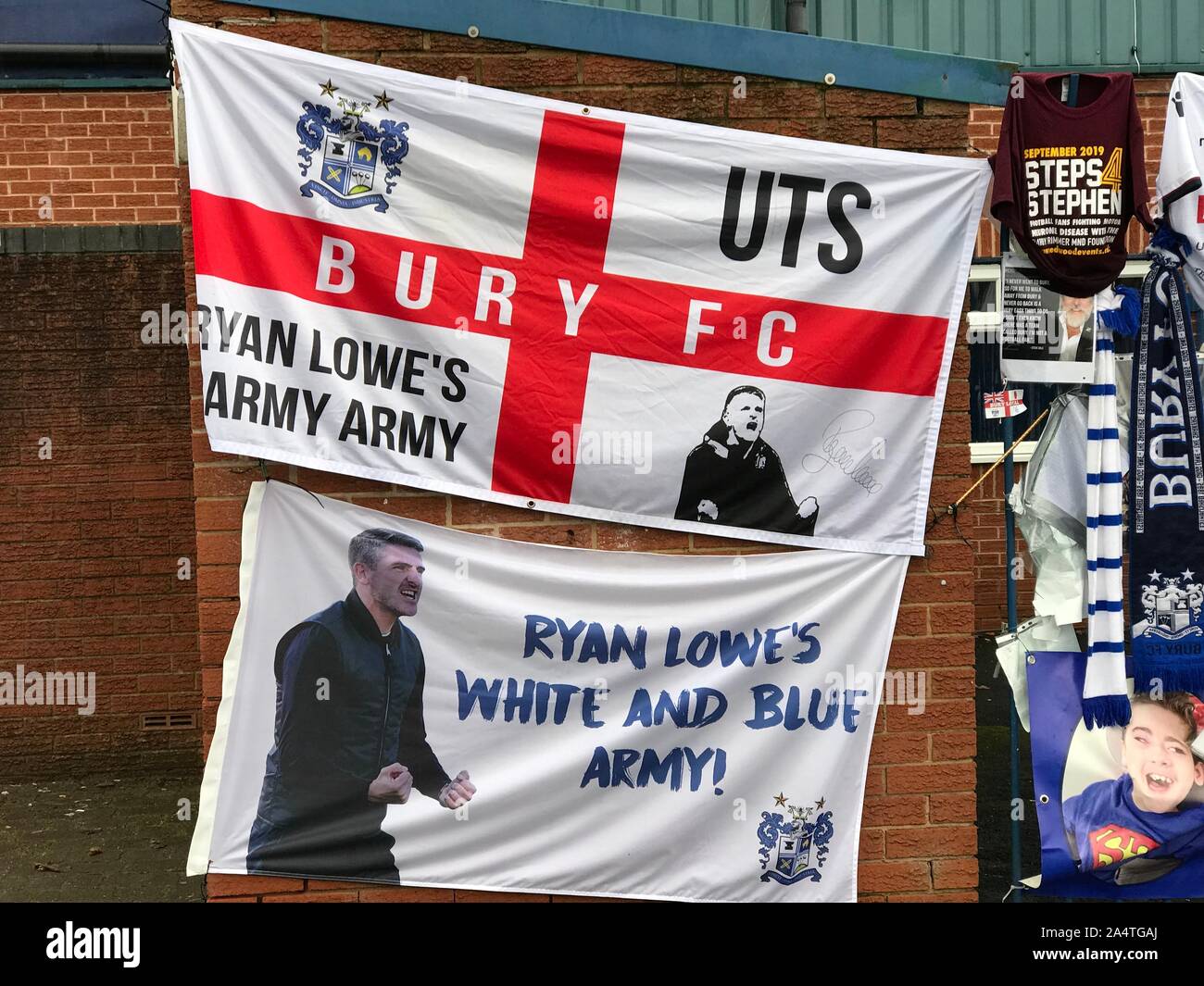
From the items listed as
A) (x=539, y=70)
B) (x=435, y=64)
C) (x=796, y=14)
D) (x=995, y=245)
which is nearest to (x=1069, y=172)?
(x=539, y=70)

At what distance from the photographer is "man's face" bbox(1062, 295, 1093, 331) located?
4465 mm

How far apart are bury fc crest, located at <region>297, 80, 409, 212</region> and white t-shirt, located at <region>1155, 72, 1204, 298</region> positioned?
2770mm

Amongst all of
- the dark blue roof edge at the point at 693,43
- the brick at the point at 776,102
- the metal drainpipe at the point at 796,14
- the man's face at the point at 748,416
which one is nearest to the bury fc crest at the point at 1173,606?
the man's face at the point at 748,416

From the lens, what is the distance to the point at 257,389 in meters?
4.11

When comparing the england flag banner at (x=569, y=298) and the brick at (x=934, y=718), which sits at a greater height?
the england flag banner at (x=569, y=298)

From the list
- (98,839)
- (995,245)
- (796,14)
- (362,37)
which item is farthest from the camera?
(995,245)

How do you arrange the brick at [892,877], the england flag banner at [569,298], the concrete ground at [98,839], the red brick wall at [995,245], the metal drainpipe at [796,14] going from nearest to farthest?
the england flag banner at [569,298]
the brick at [892,877]
the concrete ground at [98,839]
the metal drainpipe at [796,14]
the red brick wall at [995,245]

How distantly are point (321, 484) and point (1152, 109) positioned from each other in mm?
7241

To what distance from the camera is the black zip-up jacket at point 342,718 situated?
4.21 meters

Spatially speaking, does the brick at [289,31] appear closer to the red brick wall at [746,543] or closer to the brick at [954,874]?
the red brick wall at [746,543]

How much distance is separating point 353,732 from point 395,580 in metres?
0.54

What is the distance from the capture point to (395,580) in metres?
4.26

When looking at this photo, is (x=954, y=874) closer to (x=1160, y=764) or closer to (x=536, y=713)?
(x=1160, y=764)

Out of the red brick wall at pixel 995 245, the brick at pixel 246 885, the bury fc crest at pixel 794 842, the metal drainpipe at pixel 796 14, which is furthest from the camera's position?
the red brick wall at pixel 995 245
